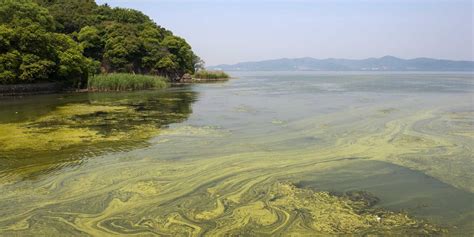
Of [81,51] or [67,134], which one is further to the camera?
[81,51]

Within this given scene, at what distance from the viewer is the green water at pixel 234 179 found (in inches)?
176

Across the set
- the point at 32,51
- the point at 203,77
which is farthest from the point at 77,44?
the point at 203,77

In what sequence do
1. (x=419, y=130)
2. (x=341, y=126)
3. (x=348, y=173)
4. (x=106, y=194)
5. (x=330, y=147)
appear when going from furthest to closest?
(x=341, y=126) → (x=419, y=130) → (x=330, y=147) → (x=348, y=173) → (x=106, y=194)

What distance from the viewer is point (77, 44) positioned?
3231 centimetres

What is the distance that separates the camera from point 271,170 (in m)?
6.73

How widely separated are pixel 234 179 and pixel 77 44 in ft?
99.6

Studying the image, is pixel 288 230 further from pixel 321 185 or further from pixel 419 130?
pixel 419 130

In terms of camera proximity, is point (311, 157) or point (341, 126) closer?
point (311, 157)

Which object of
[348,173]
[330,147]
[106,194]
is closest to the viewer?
[106,194]

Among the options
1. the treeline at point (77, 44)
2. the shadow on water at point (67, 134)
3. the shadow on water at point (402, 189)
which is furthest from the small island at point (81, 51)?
the shadow on water at point (402, 189)

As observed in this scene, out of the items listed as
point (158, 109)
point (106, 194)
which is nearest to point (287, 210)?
point (106, 194)

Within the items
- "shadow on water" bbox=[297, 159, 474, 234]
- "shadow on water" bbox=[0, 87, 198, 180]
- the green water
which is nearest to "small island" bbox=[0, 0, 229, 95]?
"shadow on water" bbox=[0, 87, 198, 180]

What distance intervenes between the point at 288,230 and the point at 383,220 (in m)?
1.21

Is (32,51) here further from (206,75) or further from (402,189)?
(206,75)
